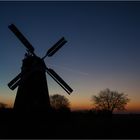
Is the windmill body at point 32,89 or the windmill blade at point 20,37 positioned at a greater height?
the windmill blade at point 20,37

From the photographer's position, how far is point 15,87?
914 inches

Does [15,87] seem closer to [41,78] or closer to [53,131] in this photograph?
[41,78]

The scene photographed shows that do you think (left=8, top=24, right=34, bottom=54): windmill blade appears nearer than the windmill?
No

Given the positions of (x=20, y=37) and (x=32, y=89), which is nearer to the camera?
(x=32, y=89)

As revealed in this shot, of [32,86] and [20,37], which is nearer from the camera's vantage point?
[32,86]

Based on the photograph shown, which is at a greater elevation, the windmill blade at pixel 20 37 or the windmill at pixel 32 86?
the windmill blade at pixel 20 37

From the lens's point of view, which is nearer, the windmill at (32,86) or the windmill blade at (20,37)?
the windmill at (32,86)

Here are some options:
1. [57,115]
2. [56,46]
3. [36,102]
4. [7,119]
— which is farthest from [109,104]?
[36,102]

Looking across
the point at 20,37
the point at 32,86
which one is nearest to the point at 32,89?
the point at 32,86

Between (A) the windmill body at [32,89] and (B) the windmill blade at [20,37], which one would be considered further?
(B) the windmill blade at [20,37]

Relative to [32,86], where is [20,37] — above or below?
above

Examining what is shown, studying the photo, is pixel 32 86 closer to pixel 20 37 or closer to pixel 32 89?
pixel 32 89

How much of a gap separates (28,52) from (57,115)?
13313 millimetres

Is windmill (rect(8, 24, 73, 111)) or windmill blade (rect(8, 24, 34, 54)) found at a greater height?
windmill blade (rect(8, 24, 34, 54))
